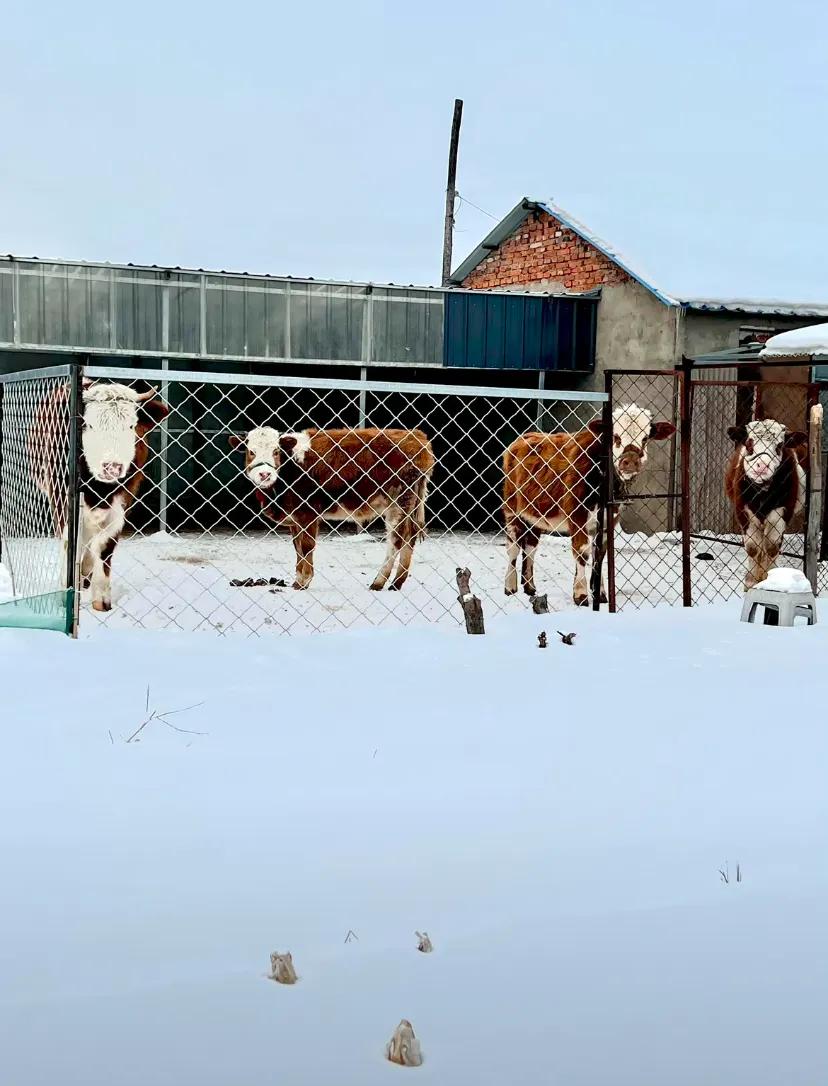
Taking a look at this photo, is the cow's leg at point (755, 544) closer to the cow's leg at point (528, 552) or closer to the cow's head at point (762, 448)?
the cow's head at point (762, 448)

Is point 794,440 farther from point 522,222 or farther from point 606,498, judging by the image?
point 522,222

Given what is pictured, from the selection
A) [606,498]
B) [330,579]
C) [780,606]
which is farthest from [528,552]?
[780,606]

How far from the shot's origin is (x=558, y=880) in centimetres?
262

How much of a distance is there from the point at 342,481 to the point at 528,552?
1597 mm

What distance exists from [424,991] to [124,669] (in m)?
2.48

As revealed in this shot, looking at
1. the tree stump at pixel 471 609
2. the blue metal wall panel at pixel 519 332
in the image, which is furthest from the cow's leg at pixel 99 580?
the blue metal wall panel at pixel 519 332

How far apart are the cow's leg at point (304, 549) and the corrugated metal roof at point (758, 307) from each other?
7.00m

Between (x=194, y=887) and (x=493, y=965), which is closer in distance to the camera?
(x=493, y=965)

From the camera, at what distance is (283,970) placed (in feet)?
6.97

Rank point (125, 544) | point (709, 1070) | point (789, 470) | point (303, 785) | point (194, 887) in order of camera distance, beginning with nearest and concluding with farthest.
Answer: point (709, 1070) < point (194, 887) < point (303, 785) < point (789, 470) < point (125, 544)

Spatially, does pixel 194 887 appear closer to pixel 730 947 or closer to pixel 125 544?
pixel 730 947

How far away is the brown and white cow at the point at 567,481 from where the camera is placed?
769 centimetres

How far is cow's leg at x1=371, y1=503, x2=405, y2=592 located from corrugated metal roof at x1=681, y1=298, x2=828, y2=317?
6.25 meters

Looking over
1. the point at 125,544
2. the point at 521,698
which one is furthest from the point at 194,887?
the point at 125,544
